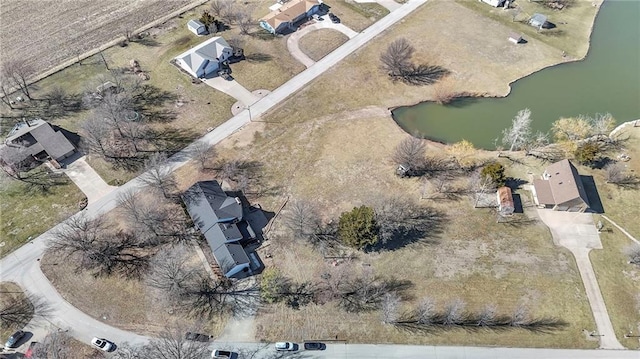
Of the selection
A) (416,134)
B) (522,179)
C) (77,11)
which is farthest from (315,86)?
(77,11)

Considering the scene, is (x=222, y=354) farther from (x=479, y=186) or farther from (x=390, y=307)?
(x=479, y=186)

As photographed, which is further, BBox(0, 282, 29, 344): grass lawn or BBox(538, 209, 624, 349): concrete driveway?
BBox(538, 209, 624, 349): concrete driveway

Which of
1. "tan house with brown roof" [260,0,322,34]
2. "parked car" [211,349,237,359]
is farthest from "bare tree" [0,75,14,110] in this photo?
"parked car" [211,349,237,359]

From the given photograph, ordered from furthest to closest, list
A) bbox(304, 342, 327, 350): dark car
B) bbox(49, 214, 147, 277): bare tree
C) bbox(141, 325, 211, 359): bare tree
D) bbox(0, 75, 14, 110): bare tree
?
bbox(0, 75, 14, 110): bare tree → bbox(49, 214, 147, 277): bare tree → bbox(304, 342, 327, 350): dark car → bbox(141, 325, 211, 359): bare tree

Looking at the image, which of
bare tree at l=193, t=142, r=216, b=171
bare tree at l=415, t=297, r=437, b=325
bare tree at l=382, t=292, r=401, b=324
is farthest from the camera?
bare tree at l=193, t=142, r=216, b=171

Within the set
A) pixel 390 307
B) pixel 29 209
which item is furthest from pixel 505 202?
pixel 29 209

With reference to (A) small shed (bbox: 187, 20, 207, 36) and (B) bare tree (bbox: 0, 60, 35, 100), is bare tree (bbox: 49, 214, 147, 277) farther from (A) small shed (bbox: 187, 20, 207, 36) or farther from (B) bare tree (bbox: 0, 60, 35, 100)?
(A) small shed (bbox: 187, 20, 207, 36)

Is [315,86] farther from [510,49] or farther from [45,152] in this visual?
[45,152]
